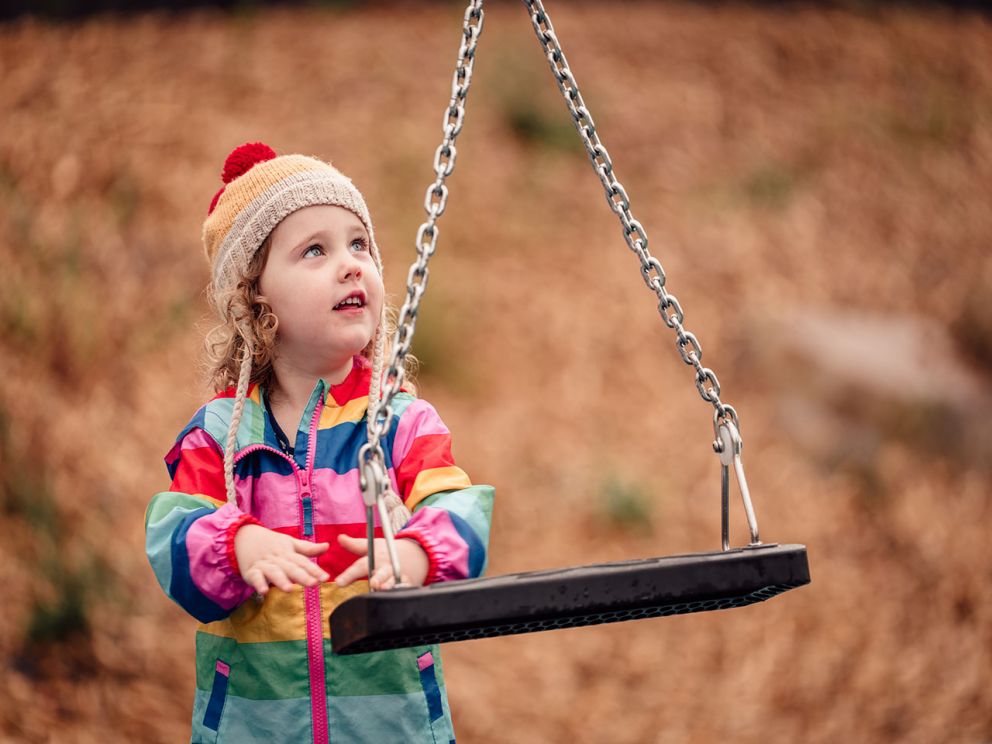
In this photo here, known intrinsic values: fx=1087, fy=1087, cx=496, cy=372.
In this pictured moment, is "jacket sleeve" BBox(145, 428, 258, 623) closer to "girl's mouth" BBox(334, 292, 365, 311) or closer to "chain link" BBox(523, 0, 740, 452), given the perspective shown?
"girl's mouth" BBox(334, 292, 365, 311)

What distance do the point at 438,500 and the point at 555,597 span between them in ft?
1.14

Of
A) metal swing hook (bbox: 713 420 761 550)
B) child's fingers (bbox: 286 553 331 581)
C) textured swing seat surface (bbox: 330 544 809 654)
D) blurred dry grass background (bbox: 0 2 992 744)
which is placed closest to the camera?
textured swing seat surface (bbox: 330 544 809 654)

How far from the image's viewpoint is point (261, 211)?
84.2 inches

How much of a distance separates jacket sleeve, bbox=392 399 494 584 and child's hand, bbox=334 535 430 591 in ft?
0.04

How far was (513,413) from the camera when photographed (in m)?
5.96

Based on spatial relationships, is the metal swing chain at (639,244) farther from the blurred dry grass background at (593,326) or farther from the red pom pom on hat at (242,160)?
the blurred dry grass background at (593,326)

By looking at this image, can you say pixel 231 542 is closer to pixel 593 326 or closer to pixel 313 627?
pixel 313 627

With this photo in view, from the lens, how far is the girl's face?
2.10 metres

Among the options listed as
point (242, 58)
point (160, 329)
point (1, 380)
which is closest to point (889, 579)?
point (160, 329)

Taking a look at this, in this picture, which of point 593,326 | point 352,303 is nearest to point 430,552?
point 352,303

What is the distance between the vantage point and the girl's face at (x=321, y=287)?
2098 millimetres

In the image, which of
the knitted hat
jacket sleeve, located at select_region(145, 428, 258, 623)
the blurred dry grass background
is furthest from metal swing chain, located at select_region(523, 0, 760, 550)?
the blurred dry grass background

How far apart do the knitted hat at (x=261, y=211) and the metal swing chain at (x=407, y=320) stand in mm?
232

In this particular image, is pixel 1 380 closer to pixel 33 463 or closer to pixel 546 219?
pixel 33 463
